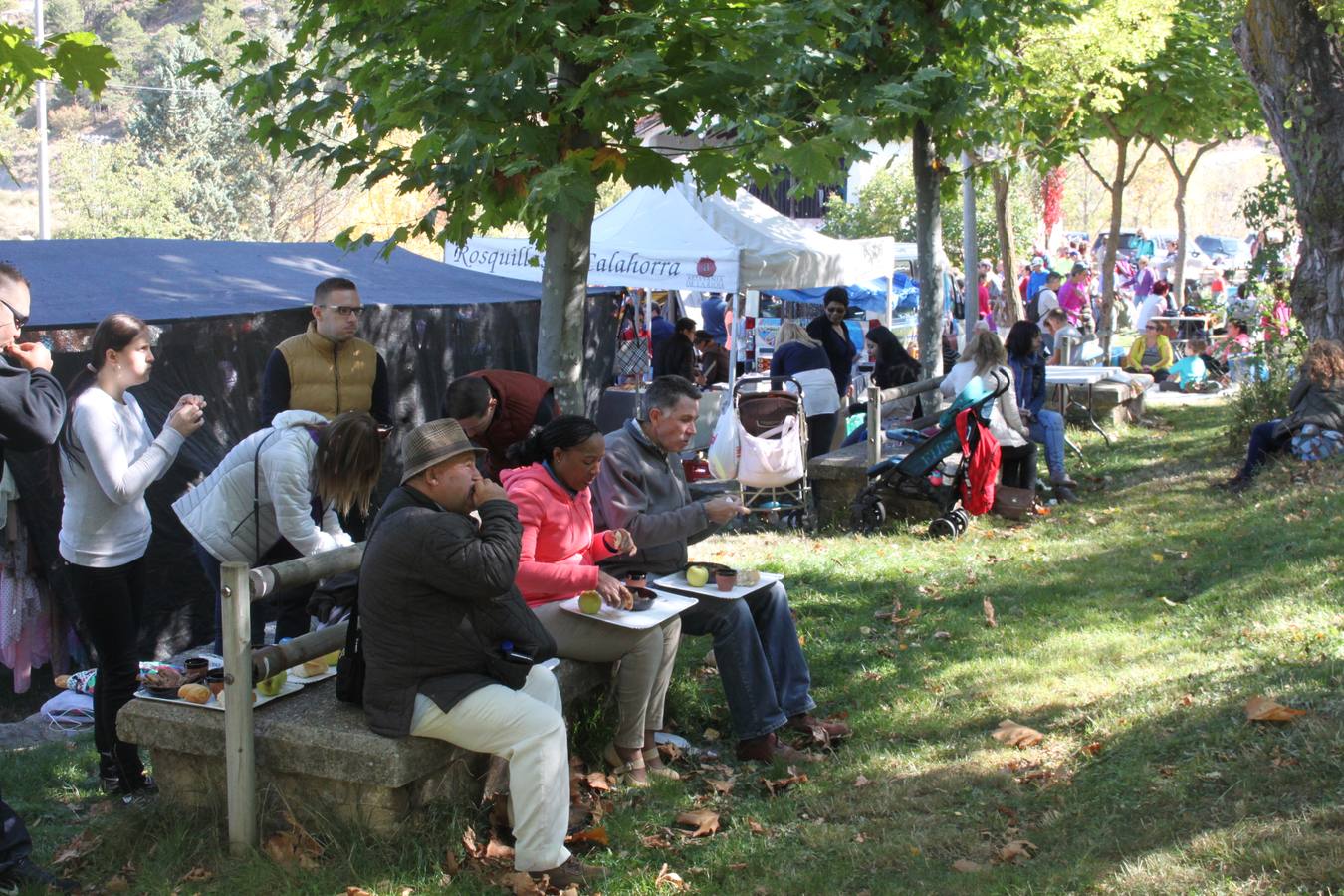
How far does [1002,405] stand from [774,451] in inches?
72.9

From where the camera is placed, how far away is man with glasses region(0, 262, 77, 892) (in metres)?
4.00

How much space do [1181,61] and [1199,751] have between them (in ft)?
58.7

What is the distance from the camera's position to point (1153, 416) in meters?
15.9

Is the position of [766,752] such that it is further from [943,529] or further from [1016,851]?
[943,529]

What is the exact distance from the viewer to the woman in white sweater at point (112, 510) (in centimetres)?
491

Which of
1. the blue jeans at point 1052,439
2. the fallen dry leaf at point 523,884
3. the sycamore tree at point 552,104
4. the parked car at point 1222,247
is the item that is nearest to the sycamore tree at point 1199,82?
Answer: the blue jeans at point 1052,439

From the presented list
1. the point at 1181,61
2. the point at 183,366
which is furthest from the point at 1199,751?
the point at 1181,61

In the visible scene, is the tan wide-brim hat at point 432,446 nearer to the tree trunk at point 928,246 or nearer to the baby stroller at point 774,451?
the baby stroller at point 774,451

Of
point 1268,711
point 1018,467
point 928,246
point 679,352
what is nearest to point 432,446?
point 1268,711

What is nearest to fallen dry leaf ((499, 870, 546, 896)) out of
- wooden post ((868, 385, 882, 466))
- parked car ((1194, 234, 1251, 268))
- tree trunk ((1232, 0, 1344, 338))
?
wooden post ((868, 385, 882, 466))

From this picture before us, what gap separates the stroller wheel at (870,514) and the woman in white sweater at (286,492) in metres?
5.41

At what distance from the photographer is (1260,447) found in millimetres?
10445

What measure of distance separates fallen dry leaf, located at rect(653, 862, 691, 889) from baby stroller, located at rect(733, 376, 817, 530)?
550cm

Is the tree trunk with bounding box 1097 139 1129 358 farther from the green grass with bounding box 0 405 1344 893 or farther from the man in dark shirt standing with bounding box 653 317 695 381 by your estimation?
the green grass with bounding box 0 405 1344 893
